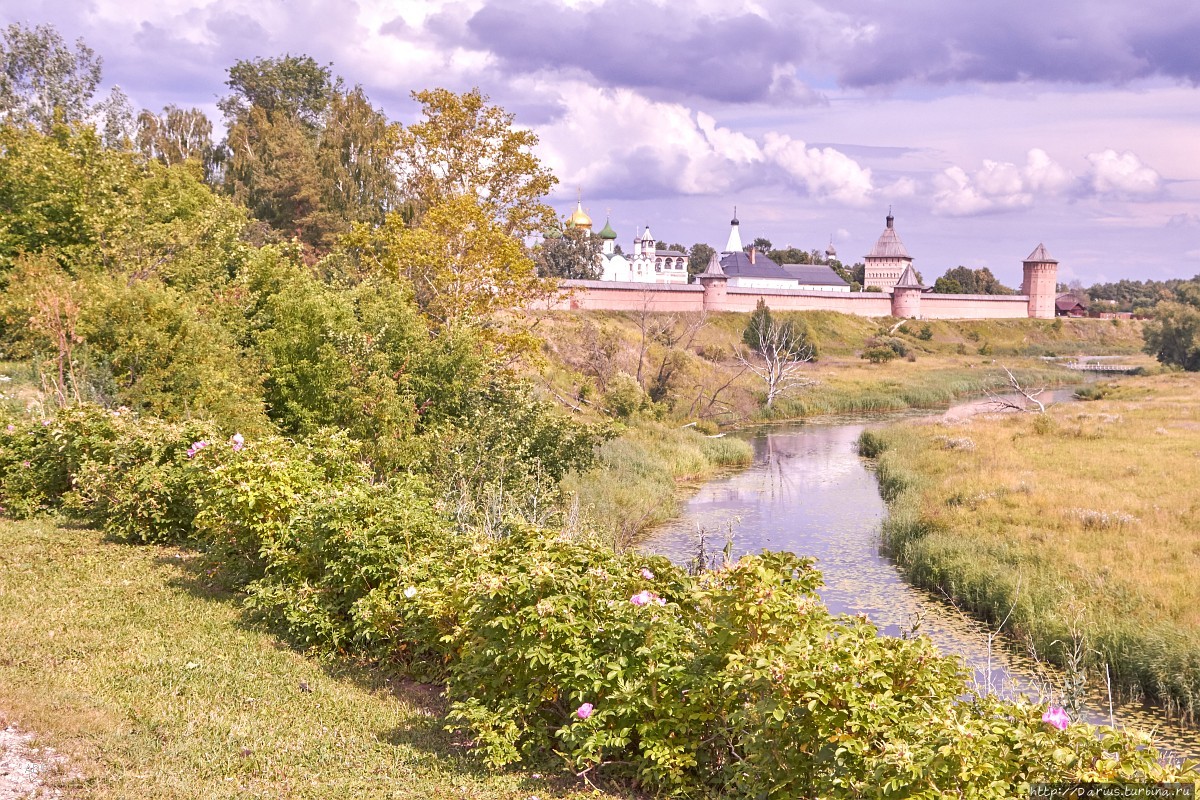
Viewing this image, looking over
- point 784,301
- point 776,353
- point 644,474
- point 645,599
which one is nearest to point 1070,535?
point 644,474

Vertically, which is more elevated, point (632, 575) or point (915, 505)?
point (632, 575)

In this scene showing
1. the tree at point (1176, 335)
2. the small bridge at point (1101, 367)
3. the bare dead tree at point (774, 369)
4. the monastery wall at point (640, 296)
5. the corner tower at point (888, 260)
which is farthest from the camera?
the corner tower at point (888, 260)

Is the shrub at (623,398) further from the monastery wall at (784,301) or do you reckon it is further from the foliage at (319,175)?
the monastery wall at (784,301)

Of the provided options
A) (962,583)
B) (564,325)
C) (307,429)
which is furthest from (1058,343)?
(307,429)

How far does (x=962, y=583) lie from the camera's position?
50.3 ft

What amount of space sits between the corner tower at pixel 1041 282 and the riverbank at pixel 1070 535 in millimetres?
70133

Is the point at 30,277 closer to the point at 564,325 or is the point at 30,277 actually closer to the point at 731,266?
the point at 564,325

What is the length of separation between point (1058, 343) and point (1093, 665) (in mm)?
82692

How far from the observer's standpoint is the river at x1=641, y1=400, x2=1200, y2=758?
11172 millimetres

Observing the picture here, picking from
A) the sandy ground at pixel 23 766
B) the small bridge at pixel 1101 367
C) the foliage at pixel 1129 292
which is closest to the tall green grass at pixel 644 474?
the sandy ground at pixel 23 766

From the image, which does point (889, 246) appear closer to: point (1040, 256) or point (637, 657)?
point (1040, 256)

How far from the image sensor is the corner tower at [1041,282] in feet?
311

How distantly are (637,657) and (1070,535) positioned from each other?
45.2ft

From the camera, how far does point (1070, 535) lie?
16.6 m
